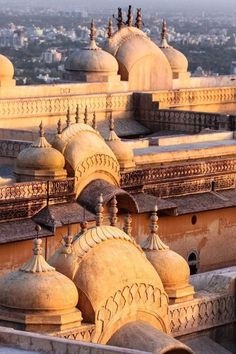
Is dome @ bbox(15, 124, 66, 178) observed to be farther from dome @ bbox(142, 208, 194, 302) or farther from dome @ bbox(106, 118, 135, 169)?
dome @ bbox(142, 208, 194, 302)

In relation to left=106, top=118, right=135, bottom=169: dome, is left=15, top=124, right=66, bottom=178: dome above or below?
above

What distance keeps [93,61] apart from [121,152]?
8.85 m

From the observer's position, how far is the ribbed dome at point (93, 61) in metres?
30.6

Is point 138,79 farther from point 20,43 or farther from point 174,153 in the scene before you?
point 20,43

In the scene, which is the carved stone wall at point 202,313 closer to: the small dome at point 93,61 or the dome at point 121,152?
the dome at point 121,152

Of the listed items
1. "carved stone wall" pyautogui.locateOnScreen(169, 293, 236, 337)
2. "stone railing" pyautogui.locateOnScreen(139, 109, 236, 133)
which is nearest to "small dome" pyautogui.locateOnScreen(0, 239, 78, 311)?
"carved stone wall" pyautogui.locateOnScreen(169, 293, 236, 337)

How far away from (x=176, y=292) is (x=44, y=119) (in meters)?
11.8

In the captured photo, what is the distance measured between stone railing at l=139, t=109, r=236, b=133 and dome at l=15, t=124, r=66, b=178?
25.4 feet

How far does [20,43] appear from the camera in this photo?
14362 cm

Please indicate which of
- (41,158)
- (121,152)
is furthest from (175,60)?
(41,158)

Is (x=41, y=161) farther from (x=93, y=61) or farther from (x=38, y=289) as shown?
(x=93, y=61)

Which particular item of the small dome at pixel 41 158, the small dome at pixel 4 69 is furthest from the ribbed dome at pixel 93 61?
the small dome at pixel 41 158

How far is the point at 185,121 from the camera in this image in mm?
29234

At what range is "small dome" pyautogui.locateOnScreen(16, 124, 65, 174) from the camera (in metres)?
20.7
